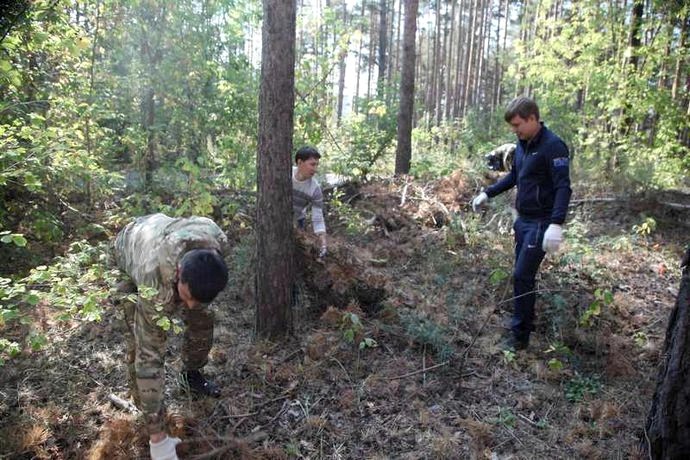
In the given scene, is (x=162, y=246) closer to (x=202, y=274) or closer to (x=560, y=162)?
(x=202, y=274)

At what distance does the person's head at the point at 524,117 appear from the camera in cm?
385

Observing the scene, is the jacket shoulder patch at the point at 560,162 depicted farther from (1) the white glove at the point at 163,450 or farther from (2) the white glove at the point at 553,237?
(1) the white glove at the point at 163,450

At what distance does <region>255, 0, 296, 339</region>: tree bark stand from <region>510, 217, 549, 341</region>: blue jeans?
83.0 inches

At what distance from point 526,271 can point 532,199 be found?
0.65 meters

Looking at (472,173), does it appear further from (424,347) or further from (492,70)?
(492,70)

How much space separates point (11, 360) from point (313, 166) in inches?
133

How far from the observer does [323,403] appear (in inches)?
137

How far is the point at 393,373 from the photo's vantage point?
3.75 metres

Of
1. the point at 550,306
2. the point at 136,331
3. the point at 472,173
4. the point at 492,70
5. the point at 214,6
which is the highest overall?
the point at 492,70

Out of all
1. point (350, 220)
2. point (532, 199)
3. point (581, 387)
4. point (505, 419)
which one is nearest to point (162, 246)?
point (505, 419)

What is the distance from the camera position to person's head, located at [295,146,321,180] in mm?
4926

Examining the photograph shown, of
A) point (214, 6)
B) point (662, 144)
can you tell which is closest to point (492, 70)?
point (662, 144)

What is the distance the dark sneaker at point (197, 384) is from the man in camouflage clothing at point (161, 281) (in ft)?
2.21

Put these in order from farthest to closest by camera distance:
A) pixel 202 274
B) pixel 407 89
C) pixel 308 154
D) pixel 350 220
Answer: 1. pixel 407 89
2. pixel 350 220
3. pixel 308 154
4. pixel 202 274
